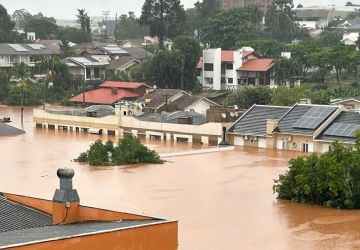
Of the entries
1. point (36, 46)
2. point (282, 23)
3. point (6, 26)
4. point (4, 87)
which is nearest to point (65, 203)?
point (4, 87)

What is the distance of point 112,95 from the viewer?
5428 centimetres

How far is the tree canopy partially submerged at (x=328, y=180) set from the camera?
78.9ft

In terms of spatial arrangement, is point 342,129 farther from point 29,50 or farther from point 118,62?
point 29,50

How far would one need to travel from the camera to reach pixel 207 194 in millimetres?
26391

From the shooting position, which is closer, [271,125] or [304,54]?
[271,125]

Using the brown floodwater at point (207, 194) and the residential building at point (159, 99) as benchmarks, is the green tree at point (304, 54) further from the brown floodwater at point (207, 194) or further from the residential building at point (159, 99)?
the brown floodwater at point (207, 194)

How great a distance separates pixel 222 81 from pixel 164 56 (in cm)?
529

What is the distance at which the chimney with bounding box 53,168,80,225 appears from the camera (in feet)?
60.0

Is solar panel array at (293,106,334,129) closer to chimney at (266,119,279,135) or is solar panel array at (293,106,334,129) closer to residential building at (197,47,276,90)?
chimney at (266,119,279,135)

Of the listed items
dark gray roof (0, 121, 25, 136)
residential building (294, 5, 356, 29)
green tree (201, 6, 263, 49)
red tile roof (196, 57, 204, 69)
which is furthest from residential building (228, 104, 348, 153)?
residential building (294, 5, 356, 29)

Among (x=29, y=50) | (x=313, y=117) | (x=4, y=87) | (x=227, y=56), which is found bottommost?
(x=313, y=117)

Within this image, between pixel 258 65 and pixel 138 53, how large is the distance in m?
17.5

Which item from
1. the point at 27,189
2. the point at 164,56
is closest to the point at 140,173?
the point at 27,189

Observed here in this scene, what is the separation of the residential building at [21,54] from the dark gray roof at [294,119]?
35.2m
